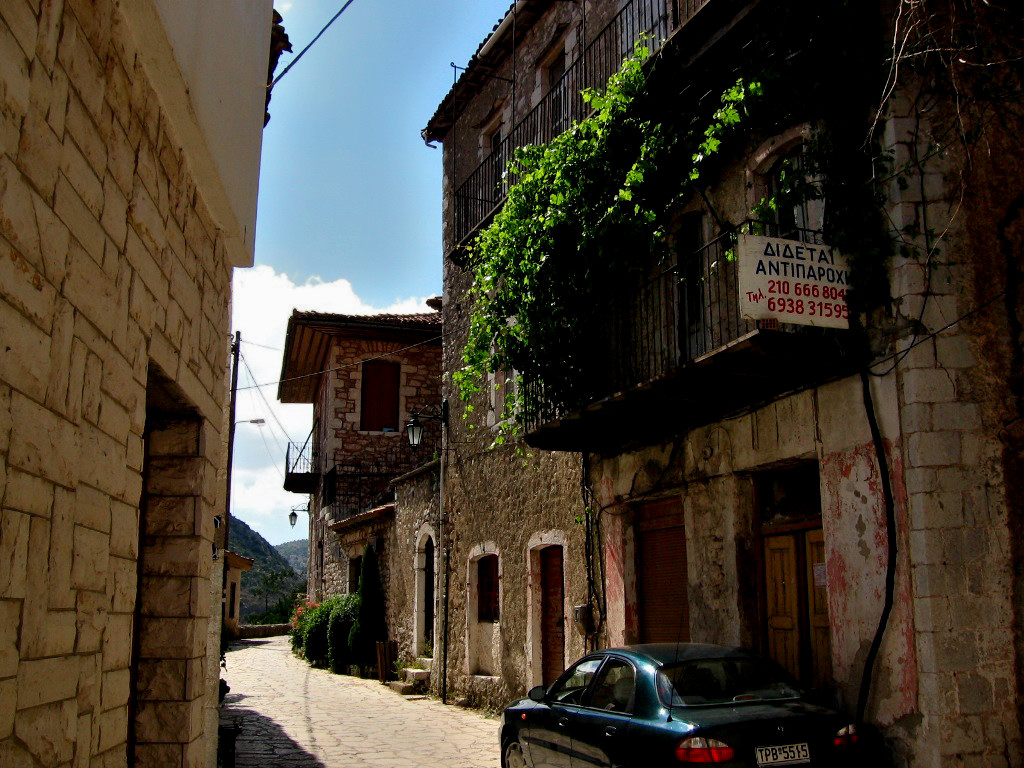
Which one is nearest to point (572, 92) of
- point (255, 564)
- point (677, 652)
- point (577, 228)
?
point (577, 228)

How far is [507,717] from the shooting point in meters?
8.09

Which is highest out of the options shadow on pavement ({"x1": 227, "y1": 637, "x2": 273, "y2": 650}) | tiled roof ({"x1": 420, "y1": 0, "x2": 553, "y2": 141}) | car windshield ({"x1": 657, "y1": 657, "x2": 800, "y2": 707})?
tiled roof ({"x1": 420, "y1": 0, "x2": 553, "y2": 141})

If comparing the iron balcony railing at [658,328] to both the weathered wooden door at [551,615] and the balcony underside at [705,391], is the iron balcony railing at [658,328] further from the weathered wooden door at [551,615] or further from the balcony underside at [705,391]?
the weathered wooden door at [551,615]

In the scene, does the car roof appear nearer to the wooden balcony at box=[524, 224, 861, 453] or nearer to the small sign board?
the wooden balcony at box=[524, 224, 861, 453]

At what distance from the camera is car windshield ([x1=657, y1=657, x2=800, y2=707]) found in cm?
601

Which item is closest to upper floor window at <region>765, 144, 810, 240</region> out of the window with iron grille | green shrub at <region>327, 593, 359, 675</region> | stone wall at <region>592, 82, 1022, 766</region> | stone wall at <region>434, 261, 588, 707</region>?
stone wall at <region>592, 82, 1022, 766</region>

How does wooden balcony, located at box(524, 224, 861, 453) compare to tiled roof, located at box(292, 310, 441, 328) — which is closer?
wooden balcony, located at box(524, 224, 861, 453)

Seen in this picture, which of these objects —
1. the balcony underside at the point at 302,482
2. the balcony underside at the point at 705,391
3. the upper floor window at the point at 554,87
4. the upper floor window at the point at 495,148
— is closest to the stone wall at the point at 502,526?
the balcony underside at the point at 705,391

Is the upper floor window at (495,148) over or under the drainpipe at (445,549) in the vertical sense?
over

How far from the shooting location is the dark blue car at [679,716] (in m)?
5.46

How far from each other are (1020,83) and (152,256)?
6.56m

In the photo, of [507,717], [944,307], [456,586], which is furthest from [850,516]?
[456,586]

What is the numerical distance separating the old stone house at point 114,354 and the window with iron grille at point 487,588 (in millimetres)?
8411

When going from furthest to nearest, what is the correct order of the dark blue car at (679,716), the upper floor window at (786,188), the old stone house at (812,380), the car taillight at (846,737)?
the upper floor window at (786,188) < the old stone house at (812,380) < the car taillight at (846,737) < the dark blue car at (679,716)
